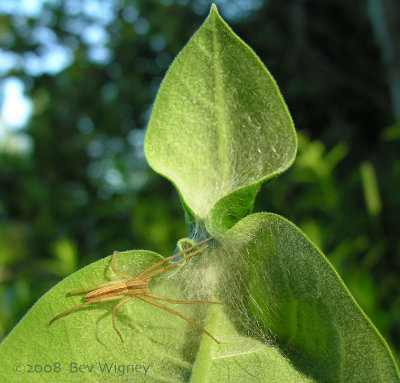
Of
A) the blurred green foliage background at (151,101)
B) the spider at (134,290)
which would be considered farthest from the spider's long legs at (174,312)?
the blurred green foliage background at (151,101)

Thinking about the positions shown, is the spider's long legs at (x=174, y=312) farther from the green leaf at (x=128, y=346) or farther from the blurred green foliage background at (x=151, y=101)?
the blurred green foliage background at (x=151, y=101)

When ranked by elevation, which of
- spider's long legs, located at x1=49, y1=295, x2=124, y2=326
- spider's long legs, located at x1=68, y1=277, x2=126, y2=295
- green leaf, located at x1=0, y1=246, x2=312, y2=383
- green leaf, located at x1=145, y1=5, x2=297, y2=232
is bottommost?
→ green leaf, located at x1=0, y1=246, x2=312, y2=383

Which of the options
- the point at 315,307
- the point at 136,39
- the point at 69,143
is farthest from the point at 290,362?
the point at 69,143

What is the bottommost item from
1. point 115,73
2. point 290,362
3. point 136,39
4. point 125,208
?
point 125,208

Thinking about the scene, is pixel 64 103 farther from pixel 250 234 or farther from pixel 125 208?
pixel 250 234

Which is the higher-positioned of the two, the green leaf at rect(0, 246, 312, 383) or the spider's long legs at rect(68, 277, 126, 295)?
the spider's long legs at rect(68, 277, 126, 295)

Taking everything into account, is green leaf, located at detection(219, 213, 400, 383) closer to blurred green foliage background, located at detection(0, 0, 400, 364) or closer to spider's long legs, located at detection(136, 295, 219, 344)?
spider's long legs, located at detection(136, 295, 219, 344)

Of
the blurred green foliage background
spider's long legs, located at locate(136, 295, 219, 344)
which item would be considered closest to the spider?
spider's long legs, located at locate(136, 295, 219, 344)
